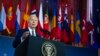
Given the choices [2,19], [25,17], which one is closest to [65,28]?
[25,17]

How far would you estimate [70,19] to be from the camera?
537cm

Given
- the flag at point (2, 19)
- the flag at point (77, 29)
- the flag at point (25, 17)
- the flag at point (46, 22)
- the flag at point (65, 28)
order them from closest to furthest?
the flag at point (2, 19) < the flag at point (25, 17) < the flag at point (46, 22) < the flag at point (65, 28) < the flag at point (77, 29)

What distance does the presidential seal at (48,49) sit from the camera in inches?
55.9

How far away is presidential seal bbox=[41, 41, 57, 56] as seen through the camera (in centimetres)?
142

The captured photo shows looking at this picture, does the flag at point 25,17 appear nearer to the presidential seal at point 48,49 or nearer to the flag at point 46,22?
the flag at point 46,22

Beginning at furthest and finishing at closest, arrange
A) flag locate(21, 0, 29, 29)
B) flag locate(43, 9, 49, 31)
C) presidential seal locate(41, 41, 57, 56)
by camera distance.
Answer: flag locate(43, 9, 49, 31) → flag locate(21, 0, 29, 29) → presidential seal locate(41, 41, 57, 56)

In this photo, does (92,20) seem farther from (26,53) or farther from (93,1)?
(26,53)

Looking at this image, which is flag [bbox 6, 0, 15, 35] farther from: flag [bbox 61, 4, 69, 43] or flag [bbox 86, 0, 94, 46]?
flag [bbox 86, 0, 94, 46]

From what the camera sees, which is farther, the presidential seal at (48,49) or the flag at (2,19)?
the flag at (2,19)

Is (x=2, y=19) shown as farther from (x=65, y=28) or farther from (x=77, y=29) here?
(x=77, y=29)

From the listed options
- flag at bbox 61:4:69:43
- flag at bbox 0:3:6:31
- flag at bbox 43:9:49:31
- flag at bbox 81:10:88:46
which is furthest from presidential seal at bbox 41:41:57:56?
flag at bbox 81:10:88:46

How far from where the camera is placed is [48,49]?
1427mm

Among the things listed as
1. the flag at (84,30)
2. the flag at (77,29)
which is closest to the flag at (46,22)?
the flag at (77,29)

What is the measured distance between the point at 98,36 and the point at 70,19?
0.83 metres
